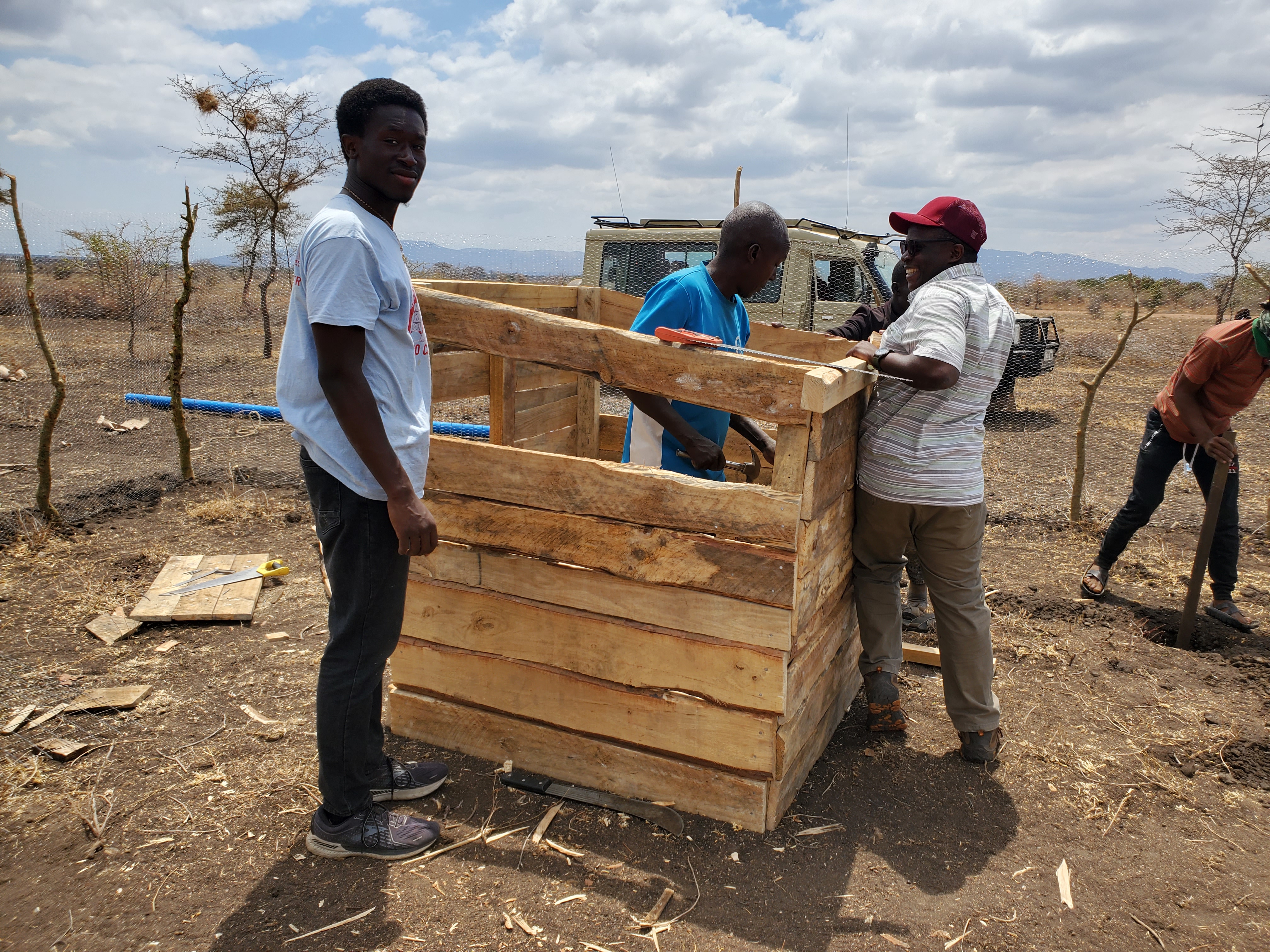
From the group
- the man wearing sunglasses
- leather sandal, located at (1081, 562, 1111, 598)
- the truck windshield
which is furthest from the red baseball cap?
the truck windshield

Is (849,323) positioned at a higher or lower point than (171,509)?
higher

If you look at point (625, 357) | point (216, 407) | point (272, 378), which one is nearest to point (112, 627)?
point (625, 357)

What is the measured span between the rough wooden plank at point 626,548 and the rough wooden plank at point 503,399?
37.6 inches

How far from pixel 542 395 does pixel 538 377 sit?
10cm

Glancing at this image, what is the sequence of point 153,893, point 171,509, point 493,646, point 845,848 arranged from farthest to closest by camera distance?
point 171,509 → point 493,646 → point 845,848 → point 153,893

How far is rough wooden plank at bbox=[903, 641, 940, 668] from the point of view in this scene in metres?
3.80

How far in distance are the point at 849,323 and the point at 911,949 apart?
2834 millimetres

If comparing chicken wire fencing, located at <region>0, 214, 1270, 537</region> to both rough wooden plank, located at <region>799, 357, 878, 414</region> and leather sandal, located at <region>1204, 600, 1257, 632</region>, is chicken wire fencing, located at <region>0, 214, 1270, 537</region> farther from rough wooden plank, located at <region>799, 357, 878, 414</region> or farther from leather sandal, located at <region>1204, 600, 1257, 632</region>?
rough wooden plank, located at <region>799, 357, 878, 414</region>

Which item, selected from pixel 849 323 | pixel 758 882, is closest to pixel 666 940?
pixel 758 882

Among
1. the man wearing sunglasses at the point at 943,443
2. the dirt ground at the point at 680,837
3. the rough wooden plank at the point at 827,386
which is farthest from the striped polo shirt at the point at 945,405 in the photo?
the dirt ground at the point at 680,837

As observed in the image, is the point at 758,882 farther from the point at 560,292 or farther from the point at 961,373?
the point at 560,292

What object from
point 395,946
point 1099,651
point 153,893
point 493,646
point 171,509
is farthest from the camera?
point 171,509

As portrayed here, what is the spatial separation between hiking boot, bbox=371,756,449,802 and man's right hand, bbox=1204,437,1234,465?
13.6 feet

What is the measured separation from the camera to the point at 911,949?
6.89ft
